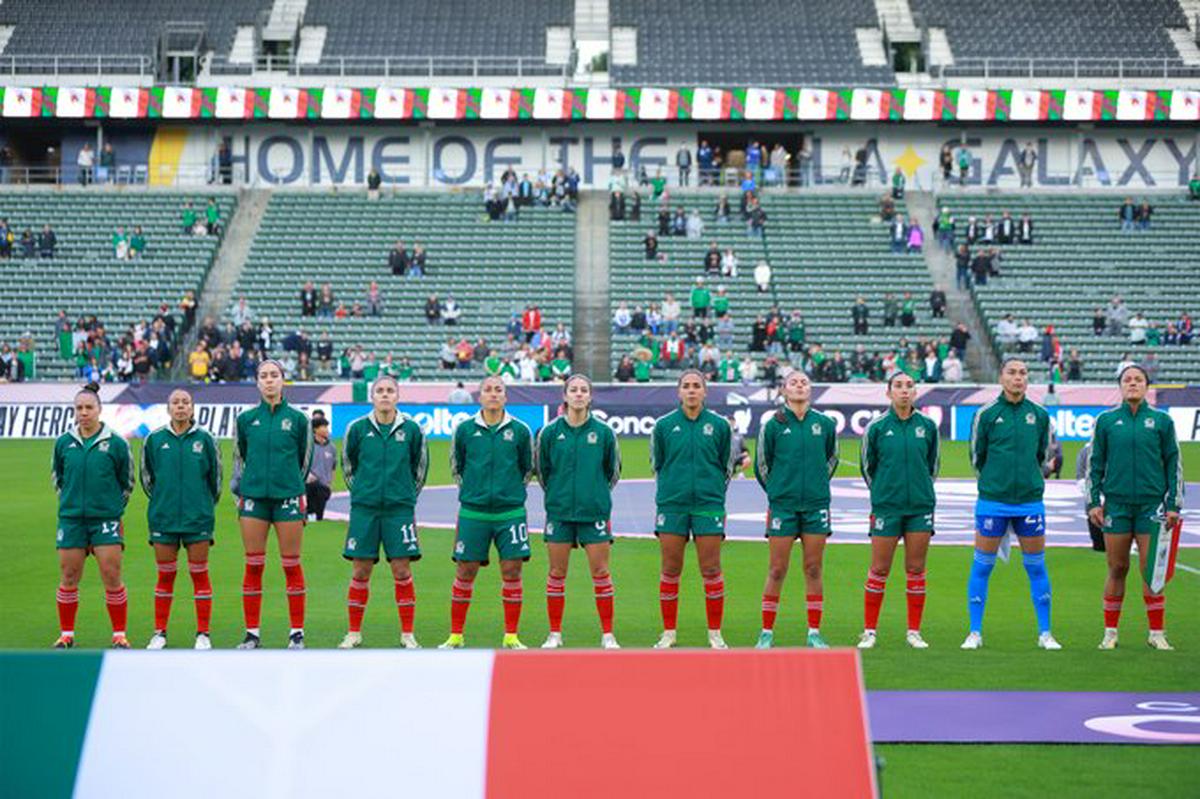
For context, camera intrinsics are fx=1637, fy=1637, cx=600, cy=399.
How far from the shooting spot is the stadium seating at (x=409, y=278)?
43.9m

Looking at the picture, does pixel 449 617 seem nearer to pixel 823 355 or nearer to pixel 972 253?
pixel 823 355

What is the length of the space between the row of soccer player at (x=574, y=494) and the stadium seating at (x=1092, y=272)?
29364 millimetres

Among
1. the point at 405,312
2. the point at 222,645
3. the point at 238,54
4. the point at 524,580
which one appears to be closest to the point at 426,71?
the point at 238,54

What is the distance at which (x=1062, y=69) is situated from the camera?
5297cm

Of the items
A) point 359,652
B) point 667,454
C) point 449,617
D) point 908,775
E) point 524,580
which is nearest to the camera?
point 359,652

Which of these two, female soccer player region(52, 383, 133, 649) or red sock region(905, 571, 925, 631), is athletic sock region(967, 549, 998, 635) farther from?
female soccer player region(52, 383, 133, 649)

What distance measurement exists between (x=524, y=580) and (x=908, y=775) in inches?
343

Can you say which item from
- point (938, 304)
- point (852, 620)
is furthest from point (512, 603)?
point (938, 304)

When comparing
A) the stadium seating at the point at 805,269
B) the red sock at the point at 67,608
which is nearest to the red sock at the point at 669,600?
the red sock at the point at 67,608

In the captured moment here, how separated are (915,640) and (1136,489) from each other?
2.09 m

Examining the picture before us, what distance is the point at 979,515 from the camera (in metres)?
13.1

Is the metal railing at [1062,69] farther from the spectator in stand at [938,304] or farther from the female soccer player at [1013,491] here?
the female soccer player at [1013,491]

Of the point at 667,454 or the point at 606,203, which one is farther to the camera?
the point at 606,203

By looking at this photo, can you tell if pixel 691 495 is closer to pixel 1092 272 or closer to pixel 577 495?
pixel 577 495
